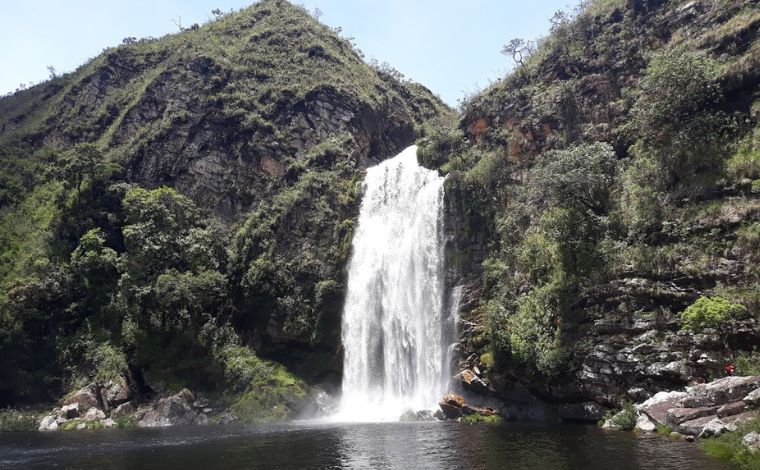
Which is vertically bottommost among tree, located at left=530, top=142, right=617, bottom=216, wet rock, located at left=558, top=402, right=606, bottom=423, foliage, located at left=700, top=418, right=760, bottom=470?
wet rock, located at left=558, top=402, right=606, bottom=423

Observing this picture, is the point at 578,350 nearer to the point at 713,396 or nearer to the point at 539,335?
the point at 539,335

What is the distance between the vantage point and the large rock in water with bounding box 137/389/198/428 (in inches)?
1728

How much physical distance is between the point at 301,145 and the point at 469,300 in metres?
35.1

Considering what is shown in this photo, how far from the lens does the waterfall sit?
42.0m

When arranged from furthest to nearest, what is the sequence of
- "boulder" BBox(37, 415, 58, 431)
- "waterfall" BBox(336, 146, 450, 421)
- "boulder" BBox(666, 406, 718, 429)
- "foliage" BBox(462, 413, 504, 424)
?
"boulder" BBox(37, 415, 58, 431) < "waterfall" BBox(336, 146, 450, 421) < "foliage" BBox(462, 413, 504, 424) < "boulder" BBox(666, 406, 718, 429)

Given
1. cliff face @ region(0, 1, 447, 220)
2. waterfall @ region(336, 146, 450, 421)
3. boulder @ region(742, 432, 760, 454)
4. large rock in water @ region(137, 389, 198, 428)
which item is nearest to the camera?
boulder @ region(742, 432, 760, 454)

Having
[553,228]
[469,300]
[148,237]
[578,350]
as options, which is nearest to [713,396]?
[578,350]

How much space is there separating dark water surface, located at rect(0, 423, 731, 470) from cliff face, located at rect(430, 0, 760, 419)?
4.91 metres

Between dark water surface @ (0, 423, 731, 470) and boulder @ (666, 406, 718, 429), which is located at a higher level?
boulder @ (666, 406, 718, 429)

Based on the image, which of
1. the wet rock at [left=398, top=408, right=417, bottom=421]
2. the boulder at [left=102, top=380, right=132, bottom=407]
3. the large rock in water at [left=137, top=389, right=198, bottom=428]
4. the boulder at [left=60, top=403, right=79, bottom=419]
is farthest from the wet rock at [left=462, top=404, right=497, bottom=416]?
the boulder at [left=60, top=403, right=79, bottom=419]

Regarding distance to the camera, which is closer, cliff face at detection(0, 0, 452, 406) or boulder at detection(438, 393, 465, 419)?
boulder at detection(438, 393, 465, 419)

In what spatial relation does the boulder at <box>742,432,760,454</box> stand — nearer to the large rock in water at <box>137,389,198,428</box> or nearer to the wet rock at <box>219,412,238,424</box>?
the wet rock at <box>219,412,238,424</box>

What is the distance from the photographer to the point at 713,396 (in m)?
21.0

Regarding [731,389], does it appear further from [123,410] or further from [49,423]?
[49,423]
